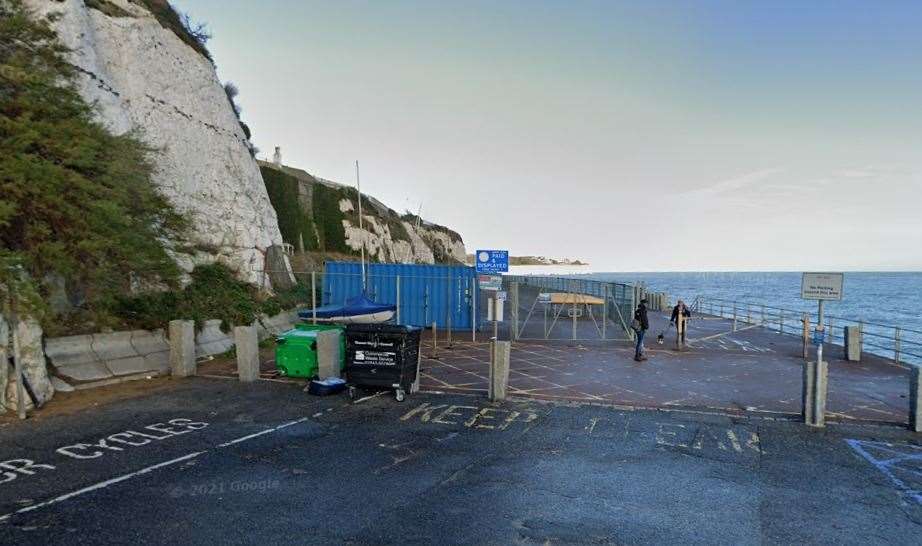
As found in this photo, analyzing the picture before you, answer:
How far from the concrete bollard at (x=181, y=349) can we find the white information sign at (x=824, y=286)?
538 inches

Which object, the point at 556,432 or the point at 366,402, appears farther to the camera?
the point at 366,402

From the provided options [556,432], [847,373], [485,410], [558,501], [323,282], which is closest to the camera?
[558,501]

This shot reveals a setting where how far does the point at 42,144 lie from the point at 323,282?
1324 centimetres

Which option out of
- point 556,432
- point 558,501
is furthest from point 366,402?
point 558,501

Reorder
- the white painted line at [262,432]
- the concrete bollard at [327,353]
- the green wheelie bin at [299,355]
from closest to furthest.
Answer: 1. the white painted line at [262,432]
2. the concrete bollard at [327,353]
3. the green wheelie bin at [299,355]

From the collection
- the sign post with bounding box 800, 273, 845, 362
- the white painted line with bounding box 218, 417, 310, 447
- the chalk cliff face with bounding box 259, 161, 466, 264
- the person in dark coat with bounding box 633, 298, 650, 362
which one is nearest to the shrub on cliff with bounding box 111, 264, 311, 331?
the chalk cliff face with bounding box 259, 161, 466, 264

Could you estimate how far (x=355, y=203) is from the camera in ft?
153

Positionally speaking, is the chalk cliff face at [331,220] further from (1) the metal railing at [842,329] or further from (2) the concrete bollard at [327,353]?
(1) the metal railing at [842,329]

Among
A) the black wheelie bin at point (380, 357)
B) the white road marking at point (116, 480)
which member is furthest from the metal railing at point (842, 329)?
the white road marking at point (116, 480)

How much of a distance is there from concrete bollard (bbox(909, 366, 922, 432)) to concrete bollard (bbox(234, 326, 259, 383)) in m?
13.0

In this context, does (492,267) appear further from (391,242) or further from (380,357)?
(391,242)

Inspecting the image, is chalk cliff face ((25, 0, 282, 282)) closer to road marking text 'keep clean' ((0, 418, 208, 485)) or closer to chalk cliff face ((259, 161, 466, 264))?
chalk cliff face ((259, 161, 466, 264))

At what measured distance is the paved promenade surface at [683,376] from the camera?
37.0ft

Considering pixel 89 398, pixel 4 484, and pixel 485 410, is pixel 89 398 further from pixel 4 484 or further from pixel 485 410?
pixel 485 410
